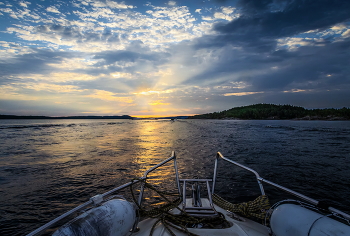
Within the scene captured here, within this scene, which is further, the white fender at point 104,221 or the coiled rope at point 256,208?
the coiled rope at point 256,208

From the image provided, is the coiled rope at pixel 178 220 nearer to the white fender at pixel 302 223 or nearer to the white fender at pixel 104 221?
the white fender at pixel 104 221

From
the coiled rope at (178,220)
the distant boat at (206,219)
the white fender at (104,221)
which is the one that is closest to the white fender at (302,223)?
the distant boat at (206,219)

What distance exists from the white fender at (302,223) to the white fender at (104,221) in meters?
2.14

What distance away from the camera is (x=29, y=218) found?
4926 millimetres

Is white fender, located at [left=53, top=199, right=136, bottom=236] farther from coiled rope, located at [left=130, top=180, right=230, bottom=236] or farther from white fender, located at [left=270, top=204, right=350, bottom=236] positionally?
white fender, located at [left=270, top=204, right=350, bottom=236]

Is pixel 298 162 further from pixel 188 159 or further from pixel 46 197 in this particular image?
pixel 46 197

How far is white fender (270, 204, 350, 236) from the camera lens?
1.91m

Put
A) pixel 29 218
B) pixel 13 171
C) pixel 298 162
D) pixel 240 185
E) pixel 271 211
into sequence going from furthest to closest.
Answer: pixel 298 162 → pixel 13 171 → pixel 240 185 → pixel 29 218 → pixel 271 211

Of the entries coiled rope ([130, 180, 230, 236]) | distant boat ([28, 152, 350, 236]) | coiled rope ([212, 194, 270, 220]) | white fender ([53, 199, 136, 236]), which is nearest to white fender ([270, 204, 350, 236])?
distant boat ([28, 152, 350, 236])

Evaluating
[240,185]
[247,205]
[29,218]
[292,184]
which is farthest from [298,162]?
[29,218]

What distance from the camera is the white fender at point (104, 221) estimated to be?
6.15ft

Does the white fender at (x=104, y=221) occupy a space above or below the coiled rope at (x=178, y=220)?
above

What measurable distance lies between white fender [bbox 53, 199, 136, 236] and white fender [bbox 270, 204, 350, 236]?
2.14 meters

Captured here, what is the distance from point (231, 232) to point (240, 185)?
4803 mm
